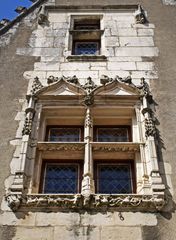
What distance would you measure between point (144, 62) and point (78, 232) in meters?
4.02

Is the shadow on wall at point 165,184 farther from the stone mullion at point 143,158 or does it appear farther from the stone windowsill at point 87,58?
the stone windowsill at point 87,58

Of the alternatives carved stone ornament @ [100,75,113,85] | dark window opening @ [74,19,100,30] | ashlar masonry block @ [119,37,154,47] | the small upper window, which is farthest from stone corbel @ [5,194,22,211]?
dark window opening @ [74,19,100,30]

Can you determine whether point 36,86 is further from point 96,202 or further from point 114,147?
point 96,202

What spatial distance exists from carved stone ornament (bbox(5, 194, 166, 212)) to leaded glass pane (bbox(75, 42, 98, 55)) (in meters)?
4.16

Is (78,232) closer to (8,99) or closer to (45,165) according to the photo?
(45,165)

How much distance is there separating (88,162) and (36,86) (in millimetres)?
2012

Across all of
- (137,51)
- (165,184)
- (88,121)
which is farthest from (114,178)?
(137,51)

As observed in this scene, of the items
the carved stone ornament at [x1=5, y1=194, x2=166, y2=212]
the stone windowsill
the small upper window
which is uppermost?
the small upper window

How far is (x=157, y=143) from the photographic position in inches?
257

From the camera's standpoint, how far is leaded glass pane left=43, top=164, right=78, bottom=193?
6094 mm

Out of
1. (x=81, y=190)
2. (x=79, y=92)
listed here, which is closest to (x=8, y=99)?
(x=79, y=92)

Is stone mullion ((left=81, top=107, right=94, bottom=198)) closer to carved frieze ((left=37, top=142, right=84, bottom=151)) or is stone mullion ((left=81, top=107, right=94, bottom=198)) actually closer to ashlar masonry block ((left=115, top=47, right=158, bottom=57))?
carved frieze ((left=37, top=142, right=84, bottom=151))

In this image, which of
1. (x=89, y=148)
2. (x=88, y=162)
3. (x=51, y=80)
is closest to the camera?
(x=88, y=162)

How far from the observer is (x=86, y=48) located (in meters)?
9.30
